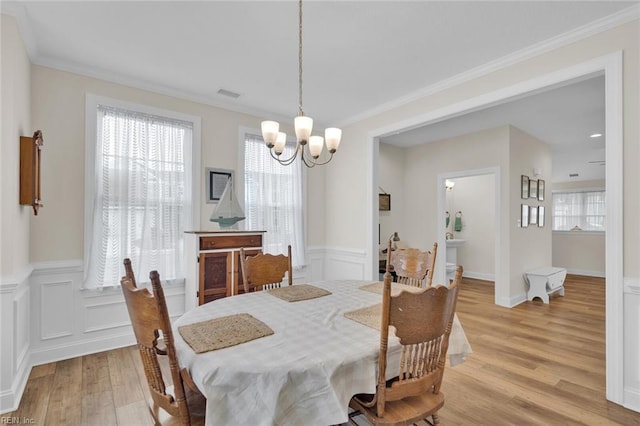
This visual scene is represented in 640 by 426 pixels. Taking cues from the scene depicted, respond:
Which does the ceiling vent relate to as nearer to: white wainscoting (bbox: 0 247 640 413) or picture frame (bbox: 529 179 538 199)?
white wainscoting (bbox: 0 247 640 413)

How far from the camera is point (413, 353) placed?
1416 mm

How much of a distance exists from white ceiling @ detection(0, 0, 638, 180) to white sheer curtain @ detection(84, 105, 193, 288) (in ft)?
1.56

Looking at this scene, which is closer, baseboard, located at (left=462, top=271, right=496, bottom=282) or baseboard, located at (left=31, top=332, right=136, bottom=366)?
baseboard, located at (left=31, top=332, right=136, bottom=366)

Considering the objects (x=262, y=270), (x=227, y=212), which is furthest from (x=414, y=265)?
Result: (x=227, y=212)

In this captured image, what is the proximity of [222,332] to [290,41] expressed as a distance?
228 cm

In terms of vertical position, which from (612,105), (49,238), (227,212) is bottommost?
(49,238)

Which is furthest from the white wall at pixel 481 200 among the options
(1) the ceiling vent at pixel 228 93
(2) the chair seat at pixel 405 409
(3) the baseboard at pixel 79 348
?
(3) the baseboard at pixel 79 348

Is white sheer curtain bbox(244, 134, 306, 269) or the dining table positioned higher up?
white sheer curtain bbox(244, 134, 306, 269)

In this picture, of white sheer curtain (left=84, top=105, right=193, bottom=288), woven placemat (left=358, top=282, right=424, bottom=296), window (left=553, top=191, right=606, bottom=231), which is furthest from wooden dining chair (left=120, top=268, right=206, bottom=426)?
window (left=553, top=191, right=606, bottom=231)

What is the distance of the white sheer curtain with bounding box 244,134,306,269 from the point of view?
4180 mm

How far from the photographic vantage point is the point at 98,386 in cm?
250

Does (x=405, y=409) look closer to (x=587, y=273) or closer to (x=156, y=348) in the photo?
(x=156, y=348)

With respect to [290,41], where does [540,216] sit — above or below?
below

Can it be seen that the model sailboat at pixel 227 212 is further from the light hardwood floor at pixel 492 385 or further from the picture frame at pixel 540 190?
the picture frame at pixel 540 190
